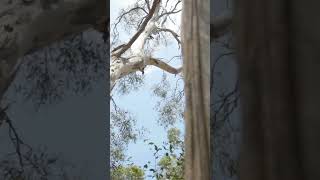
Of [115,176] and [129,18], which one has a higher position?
[129,18]

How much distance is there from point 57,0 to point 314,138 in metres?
0.87

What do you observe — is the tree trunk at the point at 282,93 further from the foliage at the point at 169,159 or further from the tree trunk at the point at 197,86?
the foliage at the point at 169,159

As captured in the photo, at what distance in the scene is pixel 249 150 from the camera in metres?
1.15

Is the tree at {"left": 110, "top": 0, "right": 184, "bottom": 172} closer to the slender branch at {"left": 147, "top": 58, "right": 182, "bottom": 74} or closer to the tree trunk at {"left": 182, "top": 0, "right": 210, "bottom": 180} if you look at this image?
the slender branch at {"left": 147, "top": 58, "right": 182, "bottom": 74}

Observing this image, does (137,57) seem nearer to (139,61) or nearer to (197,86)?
(139,61)

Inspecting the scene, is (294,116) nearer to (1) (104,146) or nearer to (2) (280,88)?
(2) (280,88)

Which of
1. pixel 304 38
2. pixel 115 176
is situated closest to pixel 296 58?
pixel 304 38

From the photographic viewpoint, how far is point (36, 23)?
1543 millimetres

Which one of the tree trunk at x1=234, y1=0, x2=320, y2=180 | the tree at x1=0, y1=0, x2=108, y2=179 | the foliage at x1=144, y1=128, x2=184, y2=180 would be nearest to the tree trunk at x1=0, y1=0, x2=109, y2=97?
the tree at x1=0, y1=0, x2=108, y2=179

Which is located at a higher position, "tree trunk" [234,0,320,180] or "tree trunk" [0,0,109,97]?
"tree trunk" [0,0,109,97]

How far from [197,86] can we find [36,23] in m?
0.65

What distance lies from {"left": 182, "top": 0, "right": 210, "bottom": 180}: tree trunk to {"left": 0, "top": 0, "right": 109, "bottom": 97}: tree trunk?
1.41 ft

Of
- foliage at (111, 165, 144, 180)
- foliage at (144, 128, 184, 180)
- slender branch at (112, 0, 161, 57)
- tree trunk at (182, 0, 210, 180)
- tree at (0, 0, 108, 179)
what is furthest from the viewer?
slender branch at (112, 0, 161, 57)

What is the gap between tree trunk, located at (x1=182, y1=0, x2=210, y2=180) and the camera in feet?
6.06
